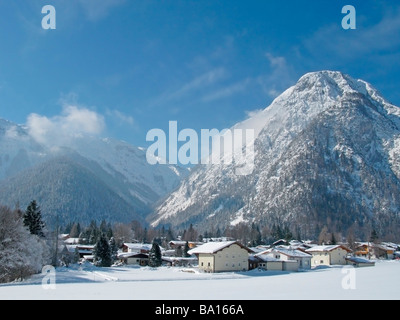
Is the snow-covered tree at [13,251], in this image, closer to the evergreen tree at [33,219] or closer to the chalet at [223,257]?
the evergreen tree at [33,219]

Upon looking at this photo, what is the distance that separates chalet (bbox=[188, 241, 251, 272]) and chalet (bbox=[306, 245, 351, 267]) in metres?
33.7

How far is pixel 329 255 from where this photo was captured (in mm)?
98750

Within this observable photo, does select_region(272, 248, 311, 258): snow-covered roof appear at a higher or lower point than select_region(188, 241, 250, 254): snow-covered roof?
lower

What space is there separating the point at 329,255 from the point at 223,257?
1576 inches

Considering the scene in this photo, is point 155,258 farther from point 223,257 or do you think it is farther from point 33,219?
point 33,219

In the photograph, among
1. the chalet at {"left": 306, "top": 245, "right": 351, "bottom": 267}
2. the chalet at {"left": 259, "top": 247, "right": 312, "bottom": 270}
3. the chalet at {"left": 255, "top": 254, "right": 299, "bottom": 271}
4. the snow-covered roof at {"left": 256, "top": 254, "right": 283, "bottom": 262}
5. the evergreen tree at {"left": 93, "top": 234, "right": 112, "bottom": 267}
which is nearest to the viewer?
the evergreen tree at {"left": 93, "top": 234, "right": 112, "bottom": 267}

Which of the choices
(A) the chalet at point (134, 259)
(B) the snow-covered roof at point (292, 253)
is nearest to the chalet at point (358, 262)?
(B) the snow-covered roof at point (292, 253)

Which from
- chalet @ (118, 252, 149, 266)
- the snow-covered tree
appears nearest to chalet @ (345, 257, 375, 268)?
chalet @ (118, 252, 149, 266)

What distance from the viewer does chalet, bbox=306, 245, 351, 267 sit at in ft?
324

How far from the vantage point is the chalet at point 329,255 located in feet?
324

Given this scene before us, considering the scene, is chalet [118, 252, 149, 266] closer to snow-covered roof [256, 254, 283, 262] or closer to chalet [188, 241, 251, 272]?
chalet [188, 241, 251, 272]
